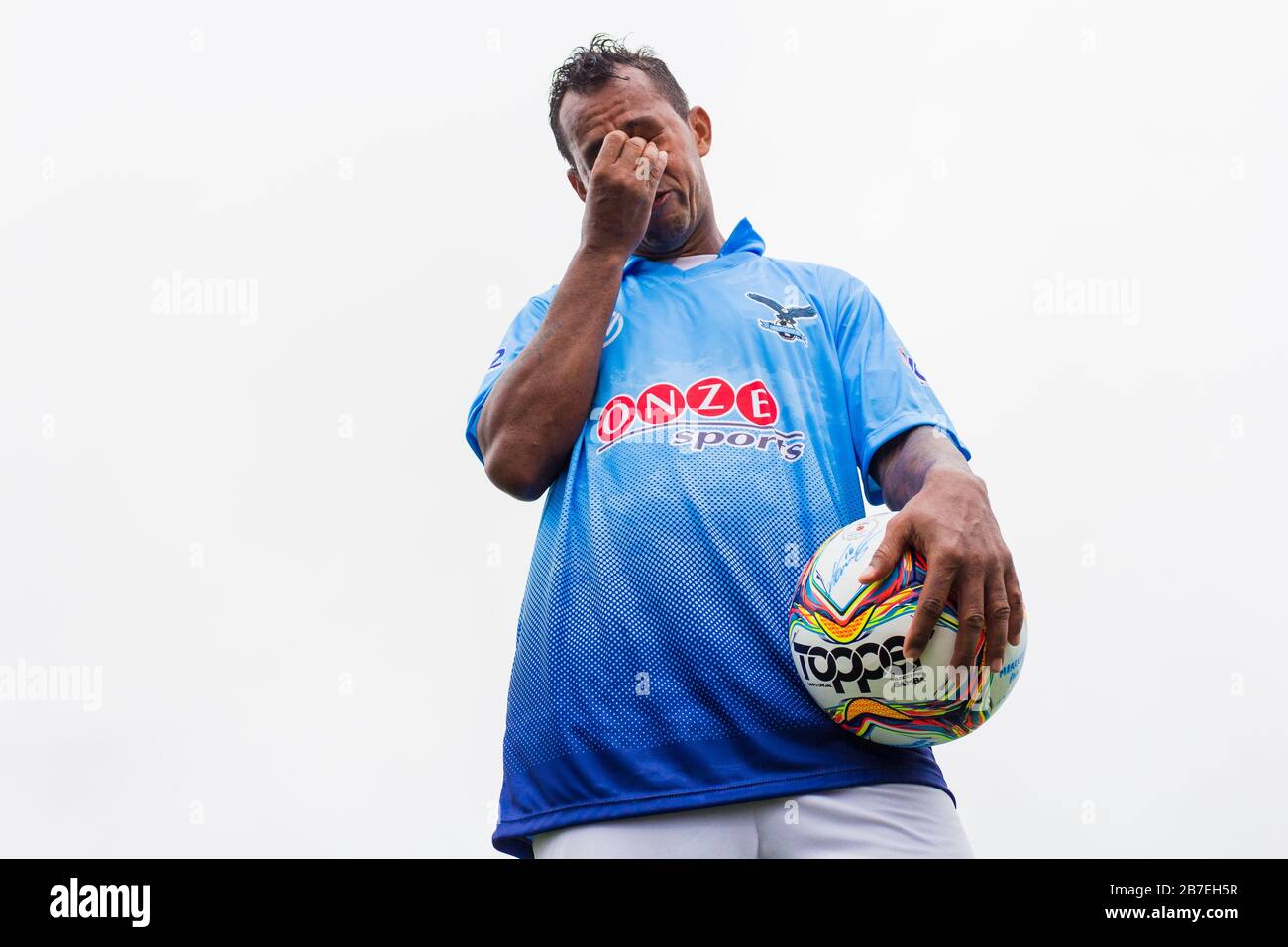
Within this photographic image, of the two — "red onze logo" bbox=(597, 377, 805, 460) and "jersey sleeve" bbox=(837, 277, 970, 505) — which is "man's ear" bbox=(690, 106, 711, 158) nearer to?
"jersey sleeve" bbox=(837, 277, 970, 505)

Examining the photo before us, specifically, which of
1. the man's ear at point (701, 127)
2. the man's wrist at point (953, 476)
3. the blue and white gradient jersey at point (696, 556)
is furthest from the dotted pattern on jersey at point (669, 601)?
the man's ear at point (701, 127)

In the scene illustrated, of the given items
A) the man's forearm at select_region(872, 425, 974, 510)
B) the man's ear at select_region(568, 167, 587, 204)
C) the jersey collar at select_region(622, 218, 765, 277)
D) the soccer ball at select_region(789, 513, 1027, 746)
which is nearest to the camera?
the soccer ball at select_region(789, 513, 1027, 746)

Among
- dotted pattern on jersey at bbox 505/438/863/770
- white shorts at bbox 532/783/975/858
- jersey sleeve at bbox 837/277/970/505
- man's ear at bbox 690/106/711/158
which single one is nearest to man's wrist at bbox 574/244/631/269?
dotted pattern on jersey at bbox 505/438/863/770

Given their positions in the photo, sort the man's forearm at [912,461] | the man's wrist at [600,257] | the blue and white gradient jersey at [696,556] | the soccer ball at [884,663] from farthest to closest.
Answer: the man's wrist at [600,257], the man's forearm at [912,461], the blue and white gradient jersey at [696,556], the soccer ball at [884,663]

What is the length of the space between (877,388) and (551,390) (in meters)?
0.99

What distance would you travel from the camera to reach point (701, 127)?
199 inches

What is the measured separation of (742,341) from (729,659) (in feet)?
3.53

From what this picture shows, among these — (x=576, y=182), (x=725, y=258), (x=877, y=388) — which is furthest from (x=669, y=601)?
(x=576, y=182)

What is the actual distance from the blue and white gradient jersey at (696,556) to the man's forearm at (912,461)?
0.05 meters

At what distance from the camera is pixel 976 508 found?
3.31 metres

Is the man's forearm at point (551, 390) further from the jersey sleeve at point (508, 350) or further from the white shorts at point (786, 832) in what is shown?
the white shorts at point (786, 832)

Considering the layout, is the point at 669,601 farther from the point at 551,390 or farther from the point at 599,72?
the point at 599,72

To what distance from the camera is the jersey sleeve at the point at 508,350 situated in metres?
4.14

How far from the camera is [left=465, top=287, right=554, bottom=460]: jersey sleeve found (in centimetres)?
414
